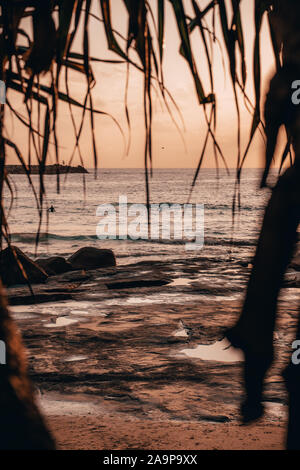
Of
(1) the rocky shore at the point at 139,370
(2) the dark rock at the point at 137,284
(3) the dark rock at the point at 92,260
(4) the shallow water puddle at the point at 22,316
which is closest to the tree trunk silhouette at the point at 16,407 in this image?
(1) the rocky shore at the point at 139,370

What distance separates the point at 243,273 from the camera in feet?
55.1

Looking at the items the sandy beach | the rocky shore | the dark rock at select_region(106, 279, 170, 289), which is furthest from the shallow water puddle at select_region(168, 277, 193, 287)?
the sandy beach

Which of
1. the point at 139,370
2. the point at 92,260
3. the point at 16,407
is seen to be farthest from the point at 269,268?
the point at 92,260

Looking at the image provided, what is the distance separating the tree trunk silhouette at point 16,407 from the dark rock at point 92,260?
54.5ft

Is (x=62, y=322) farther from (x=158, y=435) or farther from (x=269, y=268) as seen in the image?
(x=269, y=268)

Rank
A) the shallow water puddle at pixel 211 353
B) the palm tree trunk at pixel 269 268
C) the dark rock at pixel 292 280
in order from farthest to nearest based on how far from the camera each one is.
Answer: the dark rock at pixel 292 280 < the shallow water puddle at pixel 211 353 < the palm tree trunk at pixel 269 268

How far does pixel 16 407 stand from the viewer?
51.9 inches

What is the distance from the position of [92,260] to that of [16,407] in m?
17.2

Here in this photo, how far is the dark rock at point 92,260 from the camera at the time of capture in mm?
18125

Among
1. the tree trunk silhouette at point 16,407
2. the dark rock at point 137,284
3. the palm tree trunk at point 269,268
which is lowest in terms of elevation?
the dark rock at point 137,284

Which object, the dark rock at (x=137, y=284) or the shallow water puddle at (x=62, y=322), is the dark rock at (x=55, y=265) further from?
the shallow water puddle at (x=62, y=322)

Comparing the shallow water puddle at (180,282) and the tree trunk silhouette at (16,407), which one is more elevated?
the tree trunk silhouette at (16,407)

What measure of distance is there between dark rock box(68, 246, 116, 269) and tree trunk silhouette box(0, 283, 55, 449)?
654 inches

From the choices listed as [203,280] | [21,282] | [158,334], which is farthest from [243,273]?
[158,334]
